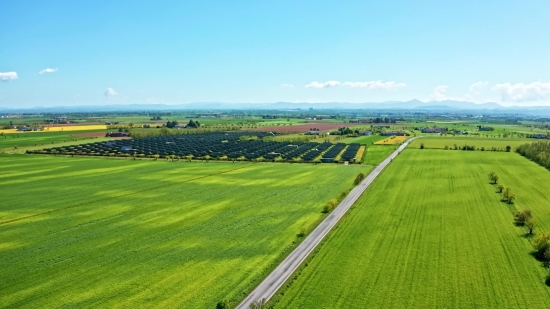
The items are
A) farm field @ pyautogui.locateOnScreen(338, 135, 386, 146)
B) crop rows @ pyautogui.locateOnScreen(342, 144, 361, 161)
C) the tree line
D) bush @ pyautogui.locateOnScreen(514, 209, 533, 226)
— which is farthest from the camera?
farm field @ pyautogui.locateOnScreen(338, 135, 386, 146)

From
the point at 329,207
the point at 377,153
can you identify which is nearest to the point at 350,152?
the point at 377,153

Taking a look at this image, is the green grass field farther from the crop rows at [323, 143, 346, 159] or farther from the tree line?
the tree line

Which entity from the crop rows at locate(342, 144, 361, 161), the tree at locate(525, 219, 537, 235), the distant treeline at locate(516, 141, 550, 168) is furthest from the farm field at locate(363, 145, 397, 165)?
the tree at locate(525, 219, 537, 235)

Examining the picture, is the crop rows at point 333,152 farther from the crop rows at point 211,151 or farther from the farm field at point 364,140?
the farm field at point 364,140

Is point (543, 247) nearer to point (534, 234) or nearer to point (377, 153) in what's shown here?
point (534, 234)

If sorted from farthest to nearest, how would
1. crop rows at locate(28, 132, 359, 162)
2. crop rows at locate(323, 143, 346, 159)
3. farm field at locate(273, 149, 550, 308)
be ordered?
1. crop rows at locate(28, 132, 359, 162)
2. crop rows at locate(323, 143, 346, 159)
3. farm field at locate(273, 149, 550, 308)

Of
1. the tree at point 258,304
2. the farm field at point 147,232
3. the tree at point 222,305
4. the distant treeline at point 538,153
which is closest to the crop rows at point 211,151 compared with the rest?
the farm field at point 147,232

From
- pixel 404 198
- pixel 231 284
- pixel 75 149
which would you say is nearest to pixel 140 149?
pixel 75 149

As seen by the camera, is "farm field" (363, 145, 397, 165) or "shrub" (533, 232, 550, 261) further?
"farm field" (363, 145, 397, 165)
